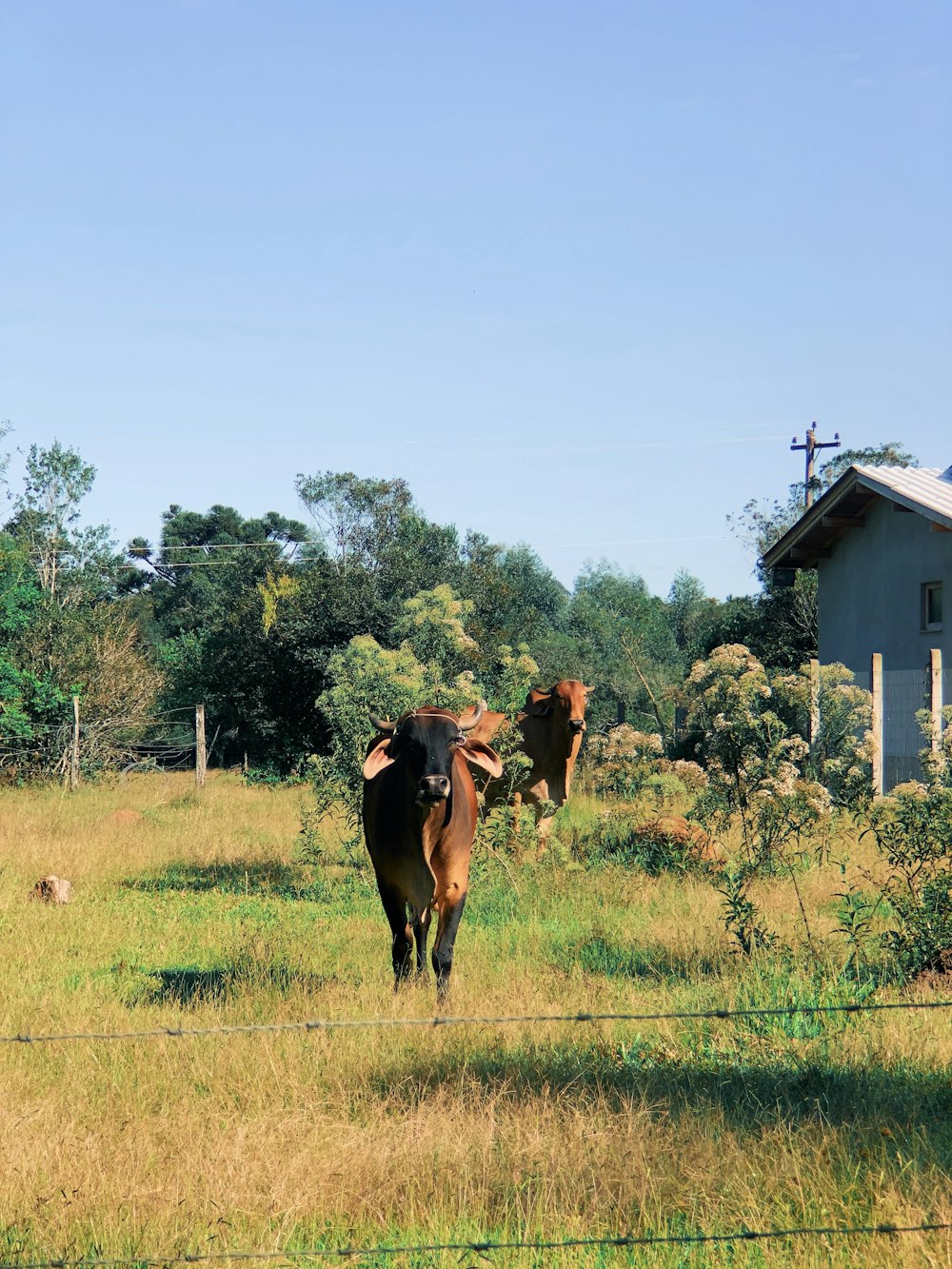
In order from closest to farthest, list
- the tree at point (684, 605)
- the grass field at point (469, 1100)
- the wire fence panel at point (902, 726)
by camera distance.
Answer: the grass field at point (469, 1100), the wire fence panel at point (902, 726), the tree at point (684, 605)

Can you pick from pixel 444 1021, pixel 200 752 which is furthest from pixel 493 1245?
pixel 200 752

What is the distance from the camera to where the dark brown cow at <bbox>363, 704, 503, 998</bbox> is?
8.23 metres

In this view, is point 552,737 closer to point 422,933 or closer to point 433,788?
point 422,933

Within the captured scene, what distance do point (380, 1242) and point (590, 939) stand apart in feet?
16.9

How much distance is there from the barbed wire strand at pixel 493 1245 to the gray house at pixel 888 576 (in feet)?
48.6

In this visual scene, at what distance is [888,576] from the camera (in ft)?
75.1

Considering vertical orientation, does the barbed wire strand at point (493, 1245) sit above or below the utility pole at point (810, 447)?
below

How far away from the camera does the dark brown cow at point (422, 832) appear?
8.23 m

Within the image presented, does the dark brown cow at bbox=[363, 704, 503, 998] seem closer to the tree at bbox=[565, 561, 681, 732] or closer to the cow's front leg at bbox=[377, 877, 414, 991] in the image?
the cow's front leg at bbox=[377, 877, 414, 991]

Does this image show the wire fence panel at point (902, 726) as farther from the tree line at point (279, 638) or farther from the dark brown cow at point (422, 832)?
the dark brown cow at point (422, 832)

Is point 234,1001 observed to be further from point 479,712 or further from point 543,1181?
point 543,1181

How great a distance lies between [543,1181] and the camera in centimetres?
491

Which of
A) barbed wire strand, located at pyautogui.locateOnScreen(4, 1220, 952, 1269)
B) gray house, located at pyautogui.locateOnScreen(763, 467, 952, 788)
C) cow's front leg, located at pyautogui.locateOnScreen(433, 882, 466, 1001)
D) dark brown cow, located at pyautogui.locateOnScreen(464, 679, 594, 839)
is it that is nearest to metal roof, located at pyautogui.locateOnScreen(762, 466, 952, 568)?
gray house, located at pyautogui.locateOnScreen(763, 467, 952, 788)

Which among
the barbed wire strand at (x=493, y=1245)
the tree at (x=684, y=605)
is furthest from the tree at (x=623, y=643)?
the barbed wire strand at (x=493, y=1245)
